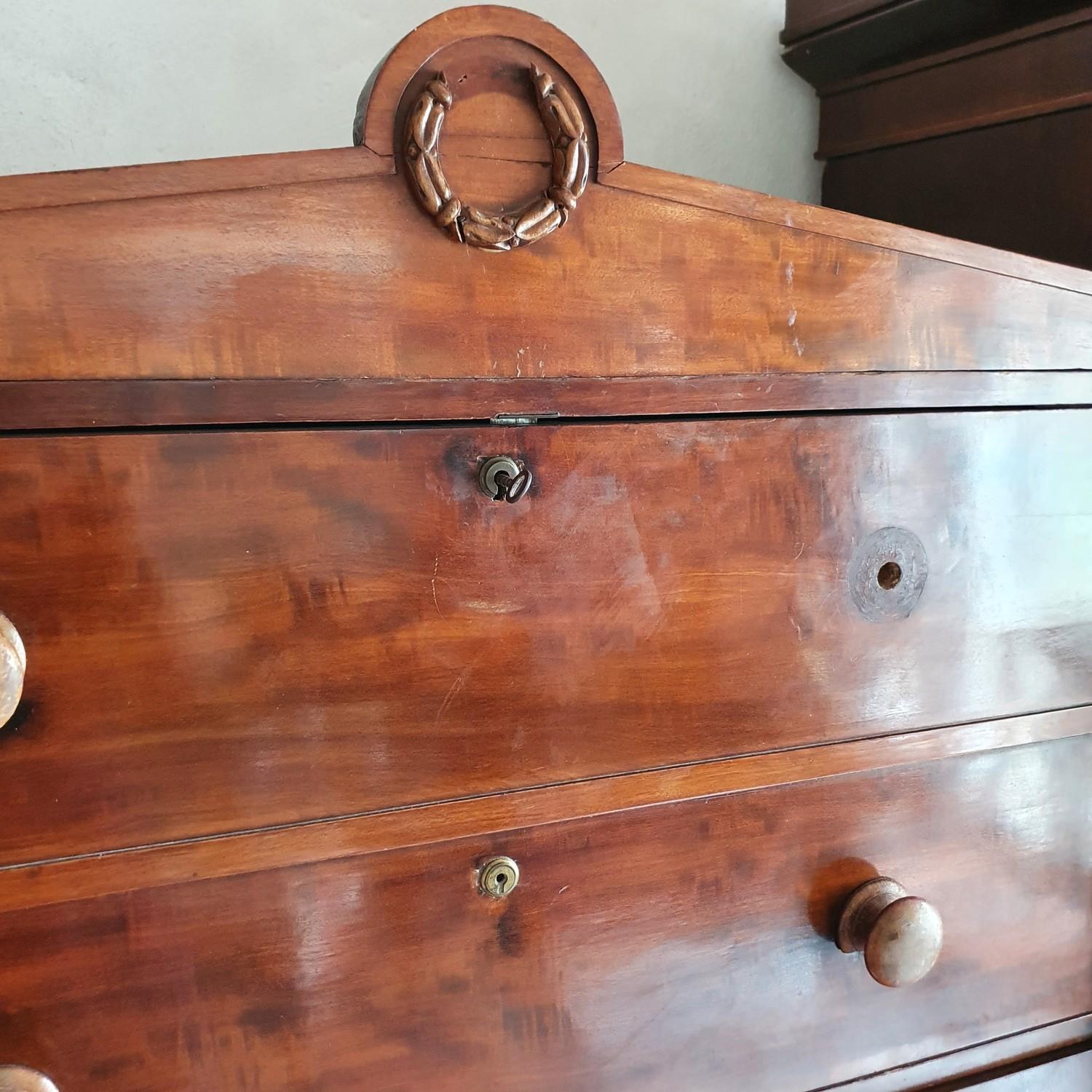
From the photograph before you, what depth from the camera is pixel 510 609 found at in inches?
20.7

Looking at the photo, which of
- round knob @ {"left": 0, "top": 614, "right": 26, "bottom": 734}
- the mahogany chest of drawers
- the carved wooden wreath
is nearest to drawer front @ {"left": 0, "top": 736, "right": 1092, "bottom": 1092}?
the mahogany chest of drawers

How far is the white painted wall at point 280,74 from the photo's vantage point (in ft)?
2.68

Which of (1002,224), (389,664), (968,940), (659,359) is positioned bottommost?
(968,940)

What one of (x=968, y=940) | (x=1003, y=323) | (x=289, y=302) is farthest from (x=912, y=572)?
(x=289, y=302)

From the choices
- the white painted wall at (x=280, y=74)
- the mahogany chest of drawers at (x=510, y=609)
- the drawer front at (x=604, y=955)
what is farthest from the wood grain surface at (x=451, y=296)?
the white painted wall at (x=280, y=74)

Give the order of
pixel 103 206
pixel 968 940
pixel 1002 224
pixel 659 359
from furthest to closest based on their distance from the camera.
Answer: pixel 1002 224 < pixel 968 940 < pixel 659 359 < pixel 103 206

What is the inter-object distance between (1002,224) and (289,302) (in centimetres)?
73

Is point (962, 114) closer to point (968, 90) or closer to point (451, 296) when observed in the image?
point (968, 90)

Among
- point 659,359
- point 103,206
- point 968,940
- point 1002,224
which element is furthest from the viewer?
point 1002,224

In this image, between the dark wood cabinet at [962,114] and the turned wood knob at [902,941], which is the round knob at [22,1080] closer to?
the turned wood knob at [902,941]

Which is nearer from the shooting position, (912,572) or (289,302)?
(289,302)

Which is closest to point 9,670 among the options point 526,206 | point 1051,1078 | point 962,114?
point 526,206

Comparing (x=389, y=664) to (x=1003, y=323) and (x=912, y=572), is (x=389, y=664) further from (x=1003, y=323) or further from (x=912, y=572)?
(x=1003, y=323)

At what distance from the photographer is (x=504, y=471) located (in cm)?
51
